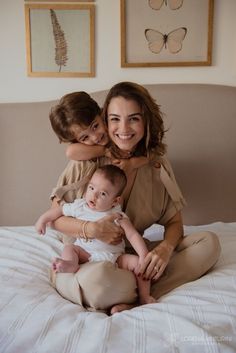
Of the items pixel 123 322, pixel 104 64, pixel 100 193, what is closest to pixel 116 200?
pixel 100 193

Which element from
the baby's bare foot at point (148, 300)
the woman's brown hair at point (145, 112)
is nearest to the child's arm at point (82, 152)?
the woman's brown hair at point (145, 112)

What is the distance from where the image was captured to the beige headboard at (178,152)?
1919 millimetres

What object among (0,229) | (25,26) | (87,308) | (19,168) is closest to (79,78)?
(25,26)

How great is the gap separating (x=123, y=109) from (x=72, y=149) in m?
0.23

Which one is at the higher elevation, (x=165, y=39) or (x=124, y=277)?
(x=165, y=39)

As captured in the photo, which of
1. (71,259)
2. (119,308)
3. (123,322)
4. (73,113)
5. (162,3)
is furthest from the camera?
(162,3)

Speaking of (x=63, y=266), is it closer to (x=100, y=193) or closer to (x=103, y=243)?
(x=103, y=243)

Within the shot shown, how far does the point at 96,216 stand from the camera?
4.23ft

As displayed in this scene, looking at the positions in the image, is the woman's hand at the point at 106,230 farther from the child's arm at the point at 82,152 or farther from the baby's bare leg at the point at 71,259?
the child's arm at the point at 82,152

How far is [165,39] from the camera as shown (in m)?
1.95

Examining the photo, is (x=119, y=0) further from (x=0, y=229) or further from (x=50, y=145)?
(x=0, y=229)

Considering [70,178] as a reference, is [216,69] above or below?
above

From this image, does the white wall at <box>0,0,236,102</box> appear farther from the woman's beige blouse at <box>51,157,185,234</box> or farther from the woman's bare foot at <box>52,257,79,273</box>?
the woman's bare foot at <box>52,257,79,273</box>

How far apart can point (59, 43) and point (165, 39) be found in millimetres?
546
